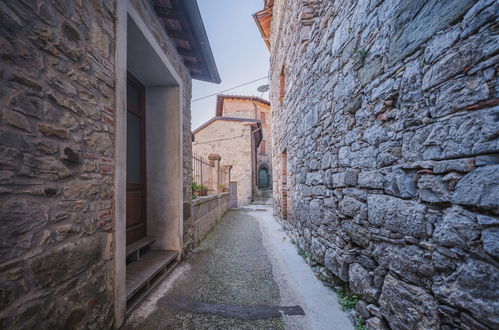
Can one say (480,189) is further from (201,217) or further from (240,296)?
(201,217)

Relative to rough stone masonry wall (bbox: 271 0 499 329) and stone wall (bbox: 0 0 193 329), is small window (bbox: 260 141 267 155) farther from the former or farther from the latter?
stone wall (bbox: 0 0 193 329)

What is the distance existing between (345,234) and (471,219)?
1150mm

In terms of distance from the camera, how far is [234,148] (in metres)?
12.8

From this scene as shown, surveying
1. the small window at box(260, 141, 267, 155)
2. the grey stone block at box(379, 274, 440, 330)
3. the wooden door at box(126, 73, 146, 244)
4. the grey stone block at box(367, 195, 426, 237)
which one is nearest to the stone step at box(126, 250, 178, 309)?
the wooden door at box(126, 73, 146, 244)

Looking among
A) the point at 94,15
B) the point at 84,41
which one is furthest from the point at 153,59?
the point at 84,41

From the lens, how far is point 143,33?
2.17 m

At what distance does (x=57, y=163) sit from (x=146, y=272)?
1.67 meters

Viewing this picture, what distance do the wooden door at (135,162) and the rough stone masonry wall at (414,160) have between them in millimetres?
2676

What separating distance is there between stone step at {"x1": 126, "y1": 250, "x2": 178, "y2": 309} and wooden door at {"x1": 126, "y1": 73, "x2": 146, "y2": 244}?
0.39 m

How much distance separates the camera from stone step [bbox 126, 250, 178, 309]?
202cm

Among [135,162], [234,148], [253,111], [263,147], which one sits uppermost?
[253,111]

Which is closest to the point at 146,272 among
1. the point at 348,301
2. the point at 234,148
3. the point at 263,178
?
the point at 348,301

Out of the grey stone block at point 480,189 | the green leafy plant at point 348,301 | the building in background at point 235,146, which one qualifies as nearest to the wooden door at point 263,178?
the building in background at point 235,146

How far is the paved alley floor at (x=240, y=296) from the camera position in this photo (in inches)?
70.5
